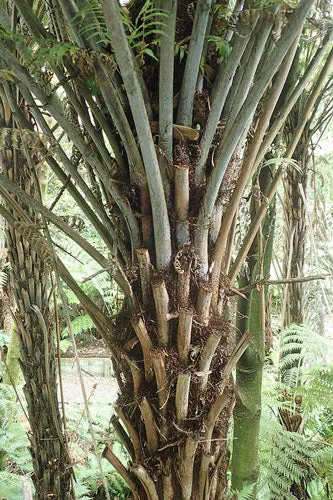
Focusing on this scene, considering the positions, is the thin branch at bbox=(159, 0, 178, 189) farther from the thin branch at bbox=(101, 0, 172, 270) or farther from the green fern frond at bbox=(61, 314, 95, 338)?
the green fern frond at bbox=(61, 314, 95, 338)

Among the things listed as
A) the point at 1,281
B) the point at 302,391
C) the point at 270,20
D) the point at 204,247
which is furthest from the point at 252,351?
the point at 1,281

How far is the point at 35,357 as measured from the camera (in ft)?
4.95

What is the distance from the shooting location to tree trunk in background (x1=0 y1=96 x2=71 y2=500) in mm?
1466

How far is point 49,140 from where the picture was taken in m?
0.78

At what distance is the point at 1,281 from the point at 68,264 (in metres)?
1.18

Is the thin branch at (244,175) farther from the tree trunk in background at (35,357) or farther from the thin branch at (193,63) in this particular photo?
the tree trunk in background at (35,357)

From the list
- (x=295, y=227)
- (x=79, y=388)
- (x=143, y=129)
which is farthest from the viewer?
(x=79, y=388)

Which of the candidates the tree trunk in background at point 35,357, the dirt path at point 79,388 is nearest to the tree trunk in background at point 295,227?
the tree trunk in background at point 35,357

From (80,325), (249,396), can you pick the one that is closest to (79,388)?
(80,325)

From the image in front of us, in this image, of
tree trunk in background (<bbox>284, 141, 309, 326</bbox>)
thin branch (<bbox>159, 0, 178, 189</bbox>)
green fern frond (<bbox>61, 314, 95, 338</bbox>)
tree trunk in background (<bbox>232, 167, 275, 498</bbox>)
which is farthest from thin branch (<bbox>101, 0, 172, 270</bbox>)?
green fern frond (<bbox>61, 314, 95, 338</bbox>)

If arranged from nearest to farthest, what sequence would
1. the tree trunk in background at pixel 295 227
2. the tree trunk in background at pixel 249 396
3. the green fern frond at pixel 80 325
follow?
the tree trunk in background at pixel 249 396 < the tree trunk in background at pixel 295 227 < the green fern frond at pixel 80 325

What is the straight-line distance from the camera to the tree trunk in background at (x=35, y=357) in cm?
147

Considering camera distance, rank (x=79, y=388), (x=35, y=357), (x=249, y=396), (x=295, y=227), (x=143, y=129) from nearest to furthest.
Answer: (x=143, y=129)
(x=249, y=396)
(x=35, y=357)
(x=295, y=227)
(x=79, y=388)

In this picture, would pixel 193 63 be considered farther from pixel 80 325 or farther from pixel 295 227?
pixel 80 325
